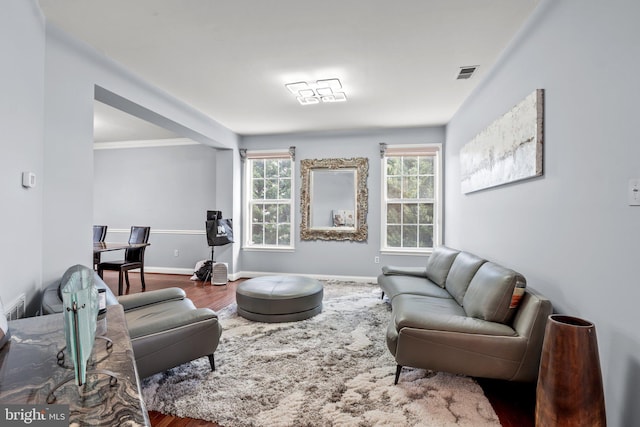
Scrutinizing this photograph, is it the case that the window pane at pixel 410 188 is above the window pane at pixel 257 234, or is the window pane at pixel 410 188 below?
above

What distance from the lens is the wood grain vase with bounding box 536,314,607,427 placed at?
4.16 ft

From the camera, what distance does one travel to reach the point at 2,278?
165 cm

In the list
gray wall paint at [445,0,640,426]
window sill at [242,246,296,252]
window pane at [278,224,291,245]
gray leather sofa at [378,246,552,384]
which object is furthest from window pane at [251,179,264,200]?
gray wall paint at [445,0,640,426]

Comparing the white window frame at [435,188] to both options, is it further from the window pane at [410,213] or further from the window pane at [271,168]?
the window pane at [271,168]

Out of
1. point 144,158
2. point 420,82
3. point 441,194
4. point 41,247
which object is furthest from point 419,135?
point 144,158

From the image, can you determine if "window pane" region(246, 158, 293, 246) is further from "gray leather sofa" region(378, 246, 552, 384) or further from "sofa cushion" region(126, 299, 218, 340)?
"gray leather sofa" region(378, 246, 552, 384)

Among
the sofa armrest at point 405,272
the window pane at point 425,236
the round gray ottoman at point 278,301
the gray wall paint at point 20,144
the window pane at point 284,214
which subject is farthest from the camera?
the window pane at point 284,214

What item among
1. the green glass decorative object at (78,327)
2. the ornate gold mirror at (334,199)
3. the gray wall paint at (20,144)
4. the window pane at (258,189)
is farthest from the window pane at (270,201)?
the green glass decorative object at (78,327)

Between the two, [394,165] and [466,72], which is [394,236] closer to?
[394,165]

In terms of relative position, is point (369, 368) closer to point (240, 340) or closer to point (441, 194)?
point (240, 340)

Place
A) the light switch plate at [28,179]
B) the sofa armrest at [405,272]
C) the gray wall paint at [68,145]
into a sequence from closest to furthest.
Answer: the light switch plate at [28,179] < the gray wall paint at [68,145] < the sofa armrest at [405,272]

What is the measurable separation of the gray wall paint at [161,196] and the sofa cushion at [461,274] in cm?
425

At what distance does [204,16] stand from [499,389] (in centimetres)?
322

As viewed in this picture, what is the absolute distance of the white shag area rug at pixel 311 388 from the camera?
5.75 feet
